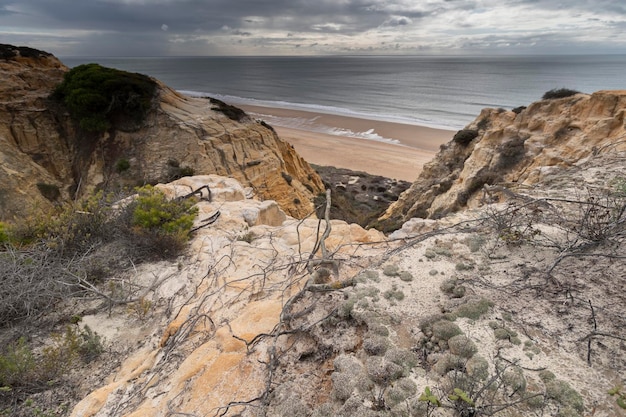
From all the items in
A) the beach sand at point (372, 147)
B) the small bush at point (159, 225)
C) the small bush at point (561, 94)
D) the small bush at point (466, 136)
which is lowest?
the beach sand at point (372, 147)

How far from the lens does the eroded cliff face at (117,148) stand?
16.2 meters

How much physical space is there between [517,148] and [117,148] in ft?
60.9

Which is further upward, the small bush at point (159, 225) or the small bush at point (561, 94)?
the small bush at point (561, 94)

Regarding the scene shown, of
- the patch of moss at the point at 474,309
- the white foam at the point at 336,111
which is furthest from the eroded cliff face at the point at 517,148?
the white foam at the point at 336,111

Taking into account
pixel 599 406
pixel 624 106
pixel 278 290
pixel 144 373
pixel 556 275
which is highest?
pixel 624 106

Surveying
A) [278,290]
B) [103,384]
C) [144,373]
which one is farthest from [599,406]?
[103,384]

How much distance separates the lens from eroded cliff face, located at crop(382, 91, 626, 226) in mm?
11211

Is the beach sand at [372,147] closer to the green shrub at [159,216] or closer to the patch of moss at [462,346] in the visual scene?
the green shrub at [159,216]

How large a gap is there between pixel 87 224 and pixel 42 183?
45.9ft

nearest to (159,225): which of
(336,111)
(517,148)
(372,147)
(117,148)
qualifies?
(517,148)

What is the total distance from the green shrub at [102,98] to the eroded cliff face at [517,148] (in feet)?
47.4

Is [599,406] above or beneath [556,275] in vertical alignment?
beneath

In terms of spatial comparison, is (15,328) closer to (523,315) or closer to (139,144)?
(523,315)

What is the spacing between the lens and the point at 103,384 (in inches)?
128
